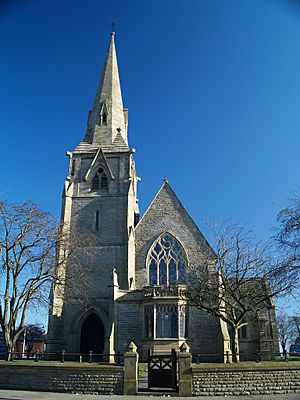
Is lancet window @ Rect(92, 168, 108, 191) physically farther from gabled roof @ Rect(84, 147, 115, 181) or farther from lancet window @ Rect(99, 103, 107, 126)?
lancet window @ Rect(99, 103, 107, 126)

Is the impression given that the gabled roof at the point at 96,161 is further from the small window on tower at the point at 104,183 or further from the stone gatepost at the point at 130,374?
the stone gatepost at the point at 130,374

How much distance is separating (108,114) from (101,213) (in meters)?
12.0

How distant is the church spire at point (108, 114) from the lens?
119 feet

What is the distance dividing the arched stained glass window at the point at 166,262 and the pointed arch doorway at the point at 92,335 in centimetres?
527

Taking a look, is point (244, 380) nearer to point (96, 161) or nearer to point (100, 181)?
point (100, 181)

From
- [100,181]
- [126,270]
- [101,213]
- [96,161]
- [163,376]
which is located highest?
[96,161]

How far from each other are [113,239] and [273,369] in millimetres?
18481

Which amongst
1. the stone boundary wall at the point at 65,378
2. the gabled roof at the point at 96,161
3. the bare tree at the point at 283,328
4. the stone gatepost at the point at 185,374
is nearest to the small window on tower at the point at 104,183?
the gabled roof at the point at 96,161

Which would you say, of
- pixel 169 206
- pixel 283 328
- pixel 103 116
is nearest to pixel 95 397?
pixel 169 206

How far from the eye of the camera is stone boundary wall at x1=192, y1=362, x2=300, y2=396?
45.7 ft

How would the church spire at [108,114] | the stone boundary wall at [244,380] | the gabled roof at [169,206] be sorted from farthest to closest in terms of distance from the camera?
the church spire at [108,114], the gabled roof at [169,206], the stone boundary wall at [244,380]

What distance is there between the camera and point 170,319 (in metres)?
24.5

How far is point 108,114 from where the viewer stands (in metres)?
38.2

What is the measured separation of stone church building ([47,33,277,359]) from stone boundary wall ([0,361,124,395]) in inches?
373
